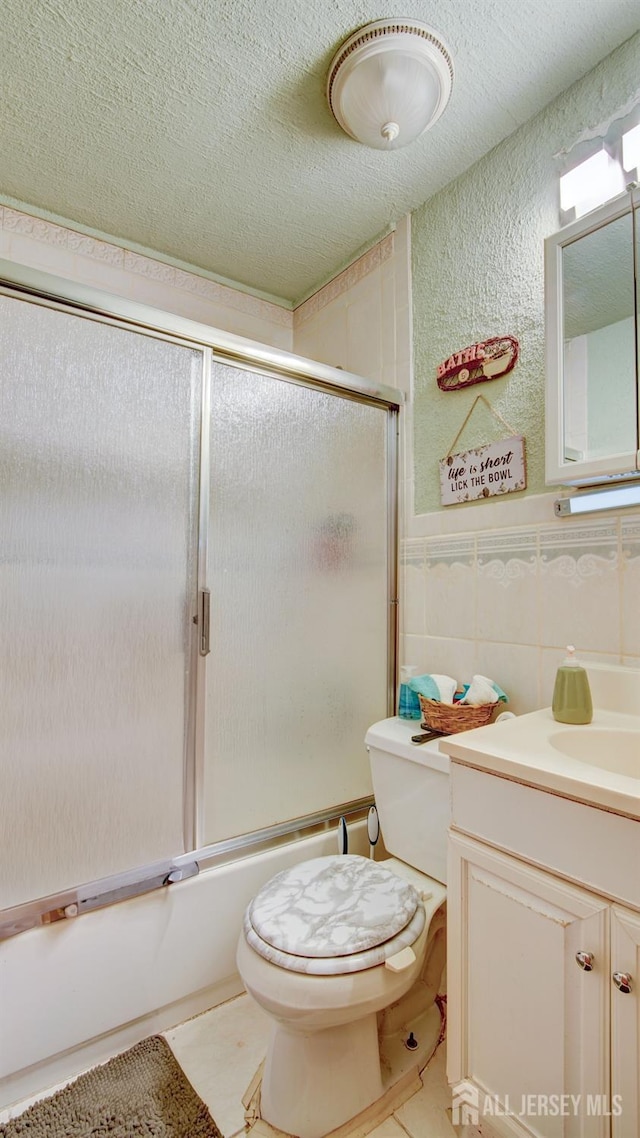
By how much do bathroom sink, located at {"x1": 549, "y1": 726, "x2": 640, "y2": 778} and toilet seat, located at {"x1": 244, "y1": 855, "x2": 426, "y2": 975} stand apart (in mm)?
471

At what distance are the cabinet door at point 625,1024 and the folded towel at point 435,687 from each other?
2.22 ft

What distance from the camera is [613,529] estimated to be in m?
1.16

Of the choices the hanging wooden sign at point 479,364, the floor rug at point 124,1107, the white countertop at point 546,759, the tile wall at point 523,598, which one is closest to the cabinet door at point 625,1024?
the white countertop at point 546,759

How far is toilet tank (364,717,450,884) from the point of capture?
1.21 m

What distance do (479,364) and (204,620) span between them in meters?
1.04

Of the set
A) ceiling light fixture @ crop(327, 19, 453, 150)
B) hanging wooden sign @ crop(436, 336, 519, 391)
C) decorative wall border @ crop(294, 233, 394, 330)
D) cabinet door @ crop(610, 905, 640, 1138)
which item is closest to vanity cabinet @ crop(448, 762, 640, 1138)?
cabinet door @ crop(610, 905, 640, 1138)

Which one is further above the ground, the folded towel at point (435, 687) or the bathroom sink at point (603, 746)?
the folded towel at point (435, 687)

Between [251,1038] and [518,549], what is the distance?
137cm

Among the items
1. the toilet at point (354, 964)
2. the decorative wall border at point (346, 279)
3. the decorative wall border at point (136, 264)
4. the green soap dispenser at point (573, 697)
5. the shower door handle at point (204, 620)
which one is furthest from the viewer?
the decorative wall border at point (346, 279)

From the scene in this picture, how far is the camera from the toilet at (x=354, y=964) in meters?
0.94

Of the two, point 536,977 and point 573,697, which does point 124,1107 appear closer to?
point 536,977

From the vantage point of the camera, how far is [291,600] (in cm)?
151

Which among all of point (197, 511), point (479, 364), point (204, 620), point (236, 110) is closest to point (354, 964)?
point (204, 620)

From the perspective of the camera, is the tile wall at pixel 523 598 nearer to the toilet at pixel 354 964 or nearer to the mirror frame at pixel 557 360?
the mirror frame at pixel 557 360
